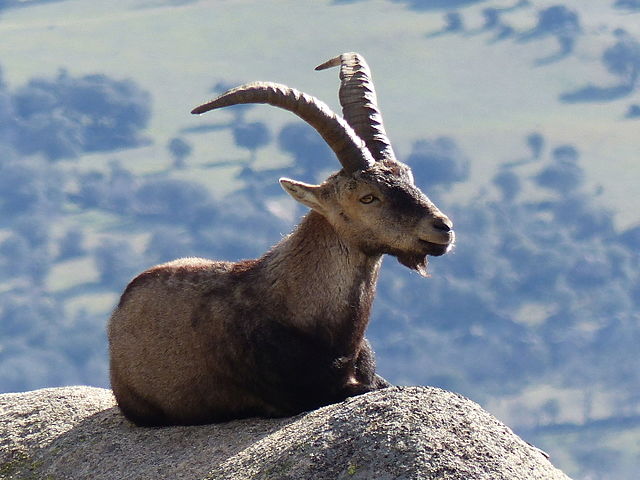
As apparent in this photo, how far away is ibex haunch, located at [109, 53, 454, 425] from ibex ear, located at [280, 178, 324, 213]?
0.8 inches

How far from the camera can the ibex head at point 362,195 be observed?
18359 millimetres

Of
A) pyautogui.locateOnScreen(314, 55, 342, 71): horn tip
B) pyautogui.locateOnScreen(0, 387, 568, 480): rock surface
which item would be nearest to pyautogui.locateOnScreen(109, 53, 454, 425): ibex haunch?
pyautogui.locateOnScreen(0, 387, 568, 480): rock surface

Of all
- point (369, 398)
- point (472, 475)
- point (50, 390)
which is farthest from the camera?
point (50, 390)

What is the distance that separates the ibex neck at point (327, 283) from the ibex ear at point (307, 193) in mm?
236

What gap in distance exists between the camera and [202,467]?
17.3 meters

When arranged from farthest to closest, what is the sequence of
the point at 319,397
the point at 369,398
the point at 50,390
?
1. the point at 50,390
2. the point at 319,397
3. the point at 369,398

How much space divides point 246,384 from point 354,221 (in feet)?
9.15

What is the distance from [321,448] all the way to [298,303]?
3.49 meters

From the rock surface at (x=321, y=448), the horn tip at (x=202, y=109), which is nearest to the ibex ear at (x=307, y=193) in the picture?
the horn tip at (x=202, y=109)

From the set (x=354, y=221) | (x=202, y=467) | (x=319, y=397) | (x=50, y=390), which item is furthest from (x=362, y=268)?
(x=50, y=390)

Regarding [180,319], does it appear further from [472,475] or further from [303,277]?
[472,475]

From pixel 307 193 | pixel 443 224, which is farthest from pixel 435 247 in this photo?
pixel 307 193

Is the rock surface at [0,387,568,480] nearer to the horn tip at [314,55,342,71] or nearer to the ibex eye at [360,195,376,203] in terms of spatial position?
the ibex eye at [360,195,376,203]

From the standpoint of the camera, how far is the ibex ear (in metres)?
18.9
